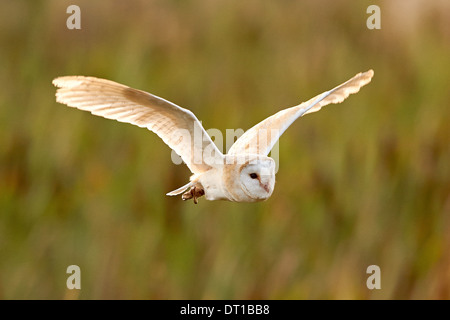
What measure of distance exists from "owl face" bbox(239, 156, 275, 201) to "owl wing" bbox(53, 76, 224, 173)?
5.0 inches

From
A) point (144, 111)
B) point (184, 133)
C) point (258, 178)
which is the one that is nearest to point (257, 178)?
point (258, 178)

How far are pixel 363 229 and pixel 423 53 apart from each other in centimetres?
139

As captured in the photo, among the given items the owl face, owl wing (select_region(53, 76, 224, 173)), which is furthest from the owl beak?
owl wing (select_region(53, 76, 224, 173))

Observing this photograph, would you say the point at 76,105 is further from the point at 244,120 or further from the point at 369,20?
the point at 369,20

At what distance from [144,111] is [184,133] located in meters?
0.14

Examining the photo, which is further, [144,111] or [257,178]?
[144,111]

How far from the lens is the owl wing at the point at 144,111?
7.22 feet

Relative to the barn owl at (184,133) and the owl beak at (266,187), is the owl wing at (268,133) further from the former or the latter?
the owl beak at (266,187)

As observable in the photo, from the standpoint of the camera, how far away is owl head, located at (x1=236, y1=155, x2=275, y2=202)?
2086 mm

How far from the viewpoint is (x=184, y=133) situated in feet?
7.41

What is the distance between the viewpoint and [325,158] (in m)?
4.42

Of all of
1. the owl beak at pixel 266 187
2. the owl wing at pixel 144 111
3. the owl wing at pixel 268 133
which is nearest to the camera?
the owl beak at pixel 266 187

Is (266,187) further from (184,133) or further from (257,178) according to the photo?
(184,133)

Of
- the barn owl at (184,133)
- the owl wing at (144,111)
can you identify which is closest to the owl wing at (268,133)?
the barn owl at (184,133)
